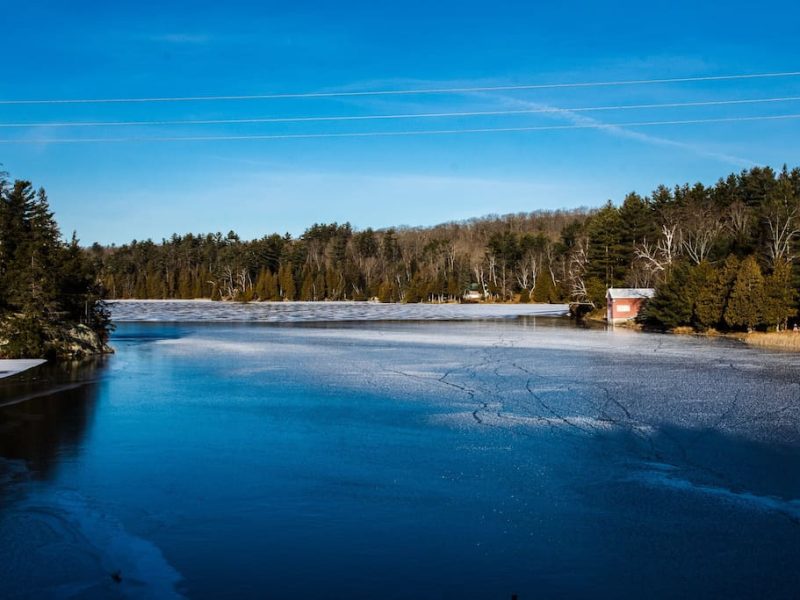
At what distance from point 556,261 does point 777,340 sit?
240ft

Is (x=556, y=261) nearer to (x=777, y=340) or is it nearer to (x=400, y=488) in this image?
(x=777, y=340)

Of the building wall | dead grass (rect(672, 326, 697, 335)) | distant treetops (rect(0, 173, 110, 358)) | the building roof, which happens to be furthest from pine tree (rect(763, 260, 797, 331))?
distant treetops (rect(0, 173, 110, 358))

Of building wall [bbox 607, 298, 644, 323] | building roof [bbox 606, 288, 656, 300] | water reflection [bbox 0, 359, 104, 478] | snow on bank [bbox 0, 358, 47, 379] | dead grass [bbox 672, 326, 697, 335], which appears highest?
building roof [bbox 606, 288, 656, 300]

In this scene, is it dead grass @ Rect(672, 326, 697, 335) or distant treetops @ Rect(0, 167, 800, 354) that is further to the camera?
dead grass @ Rect(672, 326, 697, 335)

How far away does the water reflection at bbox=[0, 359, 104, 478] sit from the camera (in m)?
11.8

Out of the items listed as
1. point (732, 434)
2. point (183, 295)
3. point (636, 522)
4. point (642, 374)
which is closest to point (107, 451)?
point (636, 522)

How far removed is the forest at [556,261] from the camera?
4456cm

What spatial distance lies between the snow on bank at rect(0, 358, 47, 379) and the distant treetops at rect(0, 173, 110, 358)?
808mm

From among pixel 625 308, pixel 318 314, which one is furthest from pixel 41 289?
pixel 318 314

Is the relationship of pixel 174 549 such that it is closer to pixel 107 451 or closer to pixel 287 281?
pixel 107 451

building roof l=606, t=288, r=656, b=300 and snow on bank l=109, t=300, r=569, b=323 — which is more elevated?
building roof l=606, t=288, r=656, b=300

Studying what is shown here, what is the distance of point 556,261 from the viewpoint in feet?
358

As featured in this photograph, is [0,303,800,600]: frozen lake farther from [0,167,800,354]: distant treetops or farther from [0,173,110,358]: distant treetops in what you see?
[0,167,800,354]: distant treetops

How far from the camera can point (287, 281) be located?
11669 cm
